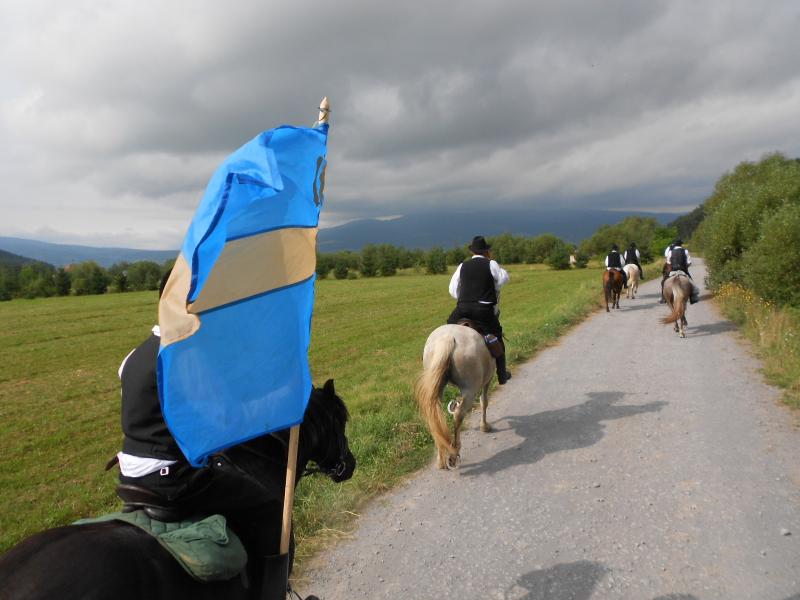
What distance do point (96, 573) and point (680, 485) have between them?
16.5 ft

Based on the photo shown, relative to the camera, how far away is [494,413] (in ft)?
23.3

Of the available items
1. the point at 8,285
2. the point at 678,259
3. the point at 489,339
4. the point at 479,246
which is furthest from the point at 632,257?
the point at 8,285

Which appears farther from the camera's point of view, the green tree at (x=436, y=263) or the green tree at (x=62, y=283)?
the green tree at (x=436, y=263)

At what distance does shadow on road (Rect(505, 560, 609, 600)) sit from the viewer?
3.23 m

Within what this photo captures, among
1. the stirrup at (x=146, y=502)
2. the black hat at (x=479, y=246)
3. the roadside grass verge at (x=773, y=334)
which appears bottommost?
the roadside grass verge at (x=773, y=334)

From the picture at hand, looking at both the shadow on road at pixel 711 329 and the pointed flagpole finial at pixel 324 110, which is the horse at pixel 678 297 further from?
the pointed flagpole finial at pixel 324 110

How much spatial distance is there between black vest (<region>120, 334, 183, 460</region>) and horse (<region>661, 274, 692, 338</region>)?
41.6 ft

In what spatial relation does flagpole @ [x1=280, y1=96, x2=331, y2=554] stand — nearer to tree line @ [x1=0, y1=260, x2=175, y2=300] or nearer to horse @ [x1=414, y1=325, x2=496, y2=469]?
horse @ [x1=414, y1=325, x2=496, y2=469]

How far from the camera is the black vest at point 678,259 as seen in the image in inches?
512

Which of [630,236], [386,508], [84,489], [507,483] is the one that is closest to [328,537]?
[386,508]

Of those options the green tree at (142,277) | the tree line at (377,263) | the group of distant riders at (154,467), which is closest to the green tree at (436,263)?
the tree line at (377,263)

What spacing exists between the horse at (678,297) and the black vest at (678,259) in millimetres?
870

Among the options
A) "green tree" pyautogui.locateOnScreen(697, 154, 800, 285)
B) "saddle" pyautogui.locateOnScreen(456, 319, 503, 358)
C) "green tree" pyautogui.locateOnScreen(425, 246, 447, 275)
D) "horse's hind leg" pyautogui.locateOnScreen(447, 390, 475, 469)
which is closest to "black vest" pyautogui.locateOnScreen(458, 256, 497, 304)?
"saddle" pyautogui.locateOnScreen(456, 319, 503, 358)

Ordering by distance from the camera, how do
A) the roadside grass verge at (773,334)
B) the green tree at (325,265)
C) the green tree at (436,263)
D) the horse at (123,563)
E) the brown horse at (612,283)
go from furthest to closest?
1. the green tree at (325,265)
2. the green tree at (436,263)
3. the brown horse at (612,283)
4. the roadside grass verge at (773,334)
5. the horse at (123,563)
